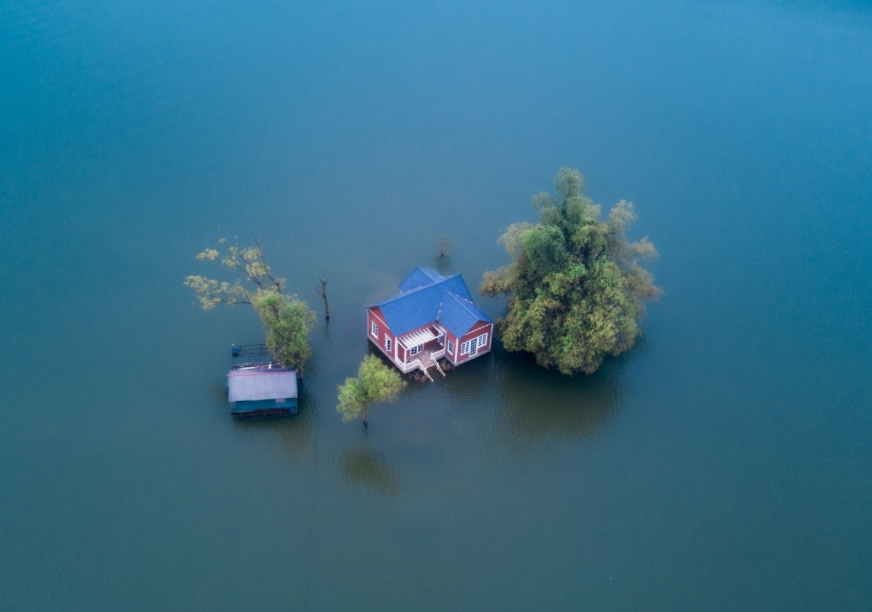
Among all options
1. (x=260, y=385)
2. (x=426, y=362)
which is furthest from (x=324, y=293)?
(x=260, y=385)

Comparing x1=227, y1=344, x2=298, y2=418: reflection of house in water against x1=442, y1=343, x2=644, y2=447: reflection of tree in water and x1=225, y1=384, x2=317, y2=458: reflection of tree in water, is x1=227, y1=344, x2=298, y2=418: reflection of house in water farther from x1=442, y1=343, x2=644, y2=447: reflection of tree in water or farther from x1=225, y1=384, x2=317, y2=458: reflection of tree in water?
x1=442, y1=343, x2=644, y2=447: reflection of tree in water

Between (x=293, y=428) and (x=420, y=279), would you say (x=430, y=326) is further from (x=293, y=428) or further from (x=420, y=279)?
(x=293, y=428)

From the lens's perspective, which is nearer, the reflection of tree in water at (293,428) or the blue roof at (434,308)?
the reflection of tree in water at (293,428)

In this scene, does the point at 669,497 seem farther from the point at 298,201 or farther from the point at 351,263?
the point at 298,201

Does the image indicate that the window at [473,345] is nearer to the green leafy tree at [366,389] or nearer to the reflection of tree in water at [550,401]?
the reflection of tree in water at [550,401]

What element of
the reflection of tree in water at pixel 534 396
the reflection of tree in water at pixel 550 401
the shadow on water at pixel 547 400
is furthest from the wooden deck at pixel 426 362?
the reflection of tree in water at pixel 550 401

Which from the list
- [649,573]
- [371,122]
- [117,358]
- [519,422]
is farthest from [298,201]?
[649,573]
